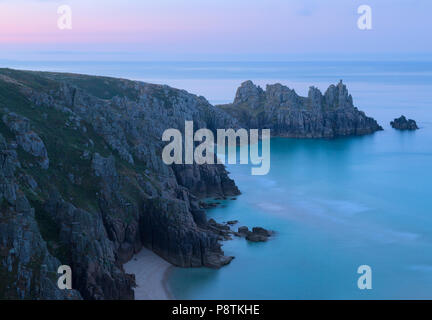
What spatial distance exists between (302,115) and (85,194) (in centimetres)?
13211

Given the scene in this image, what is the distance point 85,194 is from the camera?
220 feet

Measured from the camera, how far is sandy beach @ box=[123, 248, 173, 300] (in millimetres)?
59409

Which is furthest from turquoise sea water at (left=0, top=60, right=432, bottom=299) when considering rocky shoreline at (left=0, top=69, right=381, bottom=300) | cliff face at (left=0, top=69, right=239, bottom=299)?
cliff face at (left=0, top=69, right=239, bottom=299)

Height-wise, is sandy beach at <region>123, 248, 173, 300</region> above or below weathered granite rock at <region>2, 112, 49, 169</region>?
below

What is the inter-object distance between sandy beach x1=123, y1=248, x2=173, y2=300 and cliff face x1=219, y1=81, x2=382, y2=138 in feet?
404

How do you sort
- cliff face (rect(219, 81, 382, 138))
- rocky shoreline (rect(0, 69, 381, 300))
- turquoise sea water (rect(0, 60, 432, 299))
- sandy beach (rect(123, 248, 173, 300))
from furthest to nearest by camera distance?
1. cliff face (rect(219, 81, 382, 138))
2. turquoise sea water (rect(0, 60, 432, 299))
3. sandy beach (rect(123, 248, 173, 300))
4. rocky shoreline (rect(0, 69, 381, 300))

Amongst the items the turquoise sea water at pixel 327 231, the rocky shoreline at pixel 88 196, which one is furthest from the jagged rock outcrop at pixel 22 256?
the turquoise sea water at pixel 327 231

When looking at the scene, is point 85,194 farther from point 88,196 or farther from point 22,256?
point 22,256

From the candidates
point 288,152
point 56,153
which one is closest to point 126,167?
point 56,153

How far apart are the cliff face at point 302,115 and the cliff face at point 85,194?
86.8 meters

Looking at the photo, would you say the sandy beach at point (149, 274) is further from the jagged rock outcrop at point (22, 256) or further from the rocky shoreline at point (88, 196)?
the jagged rock outcrop at point (22, 256)

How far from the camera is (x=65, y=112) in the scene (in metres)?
80.9

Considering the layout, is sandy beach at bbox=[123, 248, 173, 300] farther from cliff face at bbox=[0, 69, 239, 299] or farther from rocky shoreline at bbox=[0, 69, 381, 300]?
cliff face at bbox=[0, 69, 239, 299]

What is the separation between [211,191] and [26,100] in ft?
125
